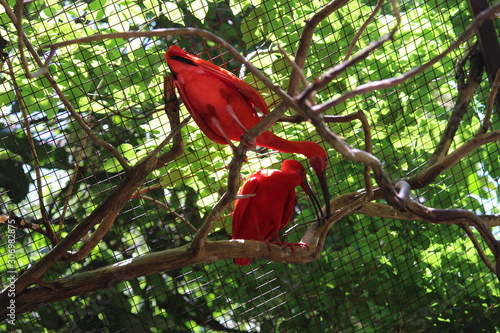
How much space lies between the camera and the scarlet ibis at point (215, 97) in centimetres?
203

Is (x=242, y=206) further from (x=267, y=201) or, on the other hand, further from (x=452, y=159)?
(x=452, y=159)

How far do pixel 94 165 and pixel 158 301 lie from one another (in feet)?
2.34

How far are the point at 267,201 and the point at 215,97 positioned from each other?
20.6 inches

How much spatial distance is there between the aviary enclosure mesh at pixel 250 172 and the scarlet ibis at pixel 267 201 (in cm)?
26

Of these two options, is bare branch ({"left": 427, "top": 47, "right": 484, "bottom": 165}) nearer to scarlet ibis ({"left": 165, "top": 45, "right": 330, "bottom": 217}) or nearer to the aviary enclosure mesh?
the aviary enclosure mesh

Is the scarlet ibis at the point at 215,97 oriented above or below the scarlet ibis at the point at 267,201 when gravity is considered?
above

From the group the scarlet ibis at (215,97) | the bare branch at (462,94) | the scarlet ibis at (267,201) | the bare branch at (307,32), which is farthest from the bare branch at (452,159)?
the bare branch at (307,32)

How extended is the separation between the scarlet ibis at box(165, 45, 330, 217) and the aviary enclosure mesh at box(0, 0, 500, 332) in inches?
19.0

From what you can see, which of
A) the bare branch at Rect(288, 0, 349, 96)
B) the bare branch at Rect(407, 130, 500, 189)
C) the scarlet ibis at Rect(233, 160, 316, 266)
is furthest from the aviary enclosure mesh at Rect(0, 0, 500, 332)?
the bare branch at Rect(288, 0, 349, 96)

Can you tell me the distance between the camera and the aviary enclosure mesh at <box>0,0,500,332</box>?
271 cm

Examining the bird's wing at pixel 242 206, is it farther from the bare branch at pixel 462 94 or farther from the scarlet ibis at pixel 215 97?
the bare branch at pixel 462 94

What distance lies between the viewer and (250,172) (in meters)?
2.88

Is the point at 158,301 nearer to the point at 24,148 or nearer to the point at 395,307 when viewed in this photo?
the point at 24,148

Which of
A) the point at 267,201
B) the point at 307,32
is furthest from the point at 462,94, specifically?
the point at 307,32
